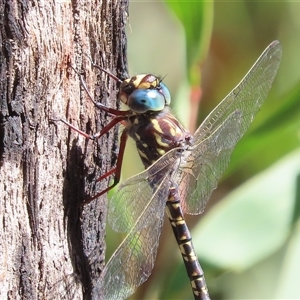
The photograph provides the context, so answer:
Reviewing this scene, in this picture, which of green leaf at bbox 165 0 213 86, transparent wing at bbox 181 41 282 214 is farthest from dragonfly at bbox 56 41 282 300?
green leaf at bbox 165 0 213 86

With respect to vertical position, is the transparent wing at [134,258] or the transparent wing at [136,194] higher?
the transparent wing at [136,194]

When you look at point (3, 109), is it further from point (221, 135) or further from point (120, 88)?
point (221, 135)

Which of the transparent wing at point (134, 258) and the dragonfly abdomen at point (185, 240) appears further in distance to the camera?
the dragonfly abdomen at point (185, 240)

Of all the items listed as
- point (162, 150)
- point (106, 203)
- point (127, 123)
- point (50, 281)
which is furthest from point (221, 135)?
point (50, 281)

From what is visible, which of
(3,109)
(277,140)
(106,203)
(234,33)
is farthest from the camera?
(234,33)

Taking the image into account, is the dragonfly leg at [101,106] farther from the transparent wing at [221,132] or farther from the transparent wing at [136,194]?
the transparent wing at [221,132]

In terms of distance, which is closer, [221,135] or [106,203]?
[106,203]

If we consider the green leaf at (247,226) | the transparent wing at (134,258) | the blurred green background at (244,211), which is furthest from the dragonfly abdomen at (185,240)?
the green leaf at (247,226)

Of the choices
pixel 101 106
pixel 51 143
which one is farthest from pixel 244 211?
pixel 51 143
